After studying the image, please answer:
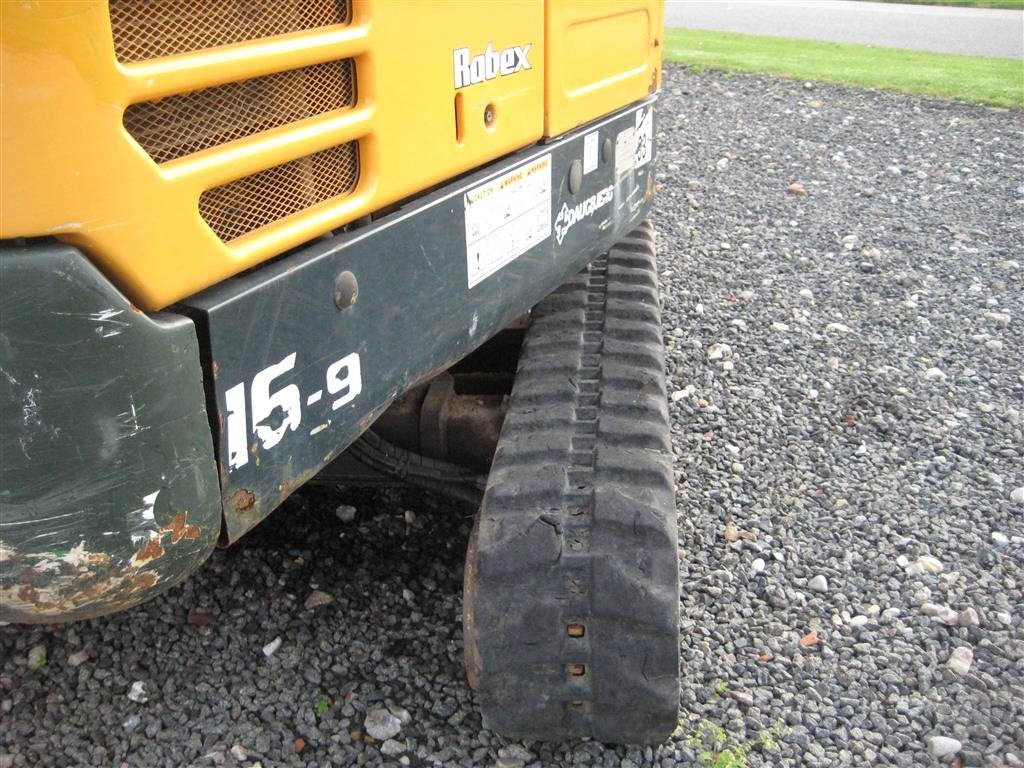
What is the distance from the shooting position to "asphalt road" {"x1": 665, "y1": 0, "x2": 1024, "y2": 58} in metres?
12.8

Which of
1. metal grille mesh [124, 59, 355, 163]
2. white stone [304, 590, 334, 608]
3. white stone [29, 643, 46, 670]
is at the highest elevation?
metal grille mesh [124, 59, 355, 163]

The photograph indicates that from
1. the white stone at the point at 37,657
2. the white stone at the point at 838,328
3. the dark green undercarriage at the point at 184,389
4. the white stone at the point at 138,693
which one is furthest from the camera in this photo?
the white stone at the point at 838,328

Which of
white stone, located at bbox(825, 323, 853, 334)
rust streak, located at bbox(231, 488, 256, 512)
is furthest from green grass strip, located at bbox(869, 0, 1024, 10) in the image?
rust streak, located at bbox(231, 488, 256, 512)

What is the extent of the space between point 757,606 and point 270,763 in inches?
50.6

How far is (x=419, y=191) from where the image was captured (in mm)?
2107

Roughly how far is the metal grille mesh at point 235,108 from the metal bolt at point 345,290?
27 cm

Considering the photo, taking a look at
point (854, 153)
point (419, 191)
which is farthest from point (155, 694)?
point (854, 153)

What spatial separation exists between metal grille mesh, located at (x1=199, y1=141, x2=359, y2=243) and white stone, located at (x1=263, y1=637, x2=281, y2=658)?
1.26 meters

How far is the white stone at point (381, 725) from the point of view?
2428mm

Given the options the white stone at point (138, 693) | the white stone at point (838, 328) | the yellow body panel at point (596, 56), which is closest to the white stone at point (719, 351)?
the white stone at point (838, 328)

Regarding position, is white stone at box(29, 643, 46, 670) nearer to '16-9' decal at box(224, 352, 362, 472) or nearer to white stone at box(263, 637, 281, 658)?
white stone at box(263, 637, 281, 658)

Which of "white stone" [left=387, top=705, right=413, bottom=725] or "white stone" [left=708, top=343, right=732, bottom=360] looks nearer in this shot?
"white stone" [left=387, top=705, right=413, bottom=725]

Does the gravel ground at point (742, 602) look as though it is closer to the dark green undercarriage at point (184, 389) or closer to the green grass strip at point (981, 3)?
the dark green undercarriage at point (184, 389)

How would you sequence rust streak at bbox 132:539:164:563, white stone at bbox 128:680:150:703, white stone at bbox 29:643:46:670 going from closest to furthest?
rust streak at bbox 132:539:164:563 → white stone at bbox 128:680:150:703 → white stone at bbox 29:643:46:670
